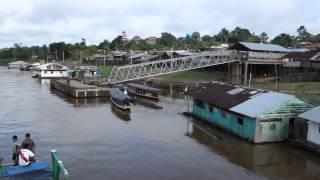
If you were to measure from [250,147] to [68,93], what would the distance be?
46.9m

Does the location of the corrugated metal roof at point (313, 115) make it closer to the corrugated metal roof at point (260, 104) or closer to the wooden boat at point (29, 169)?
the corrugated metal roof at point (260, 104)

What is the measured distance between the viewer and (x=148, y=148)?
109ft

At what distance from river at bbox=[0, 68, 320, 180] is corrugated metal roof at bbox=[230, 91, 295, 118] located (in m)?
2.83

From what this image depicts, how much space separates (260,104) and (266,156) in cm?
529

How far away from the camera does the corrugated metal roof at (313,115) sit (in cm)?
3011

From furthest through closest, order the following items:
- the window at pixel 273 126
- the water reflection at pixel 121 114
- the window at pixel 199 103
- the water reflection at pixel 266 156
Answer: the water reflection at pixel 121 114, the window at pixel 199 103, the window at pixel 273 126, the water reflection at pixel 266 156

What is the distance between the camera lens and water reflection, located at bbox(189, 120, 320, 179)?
27984mm

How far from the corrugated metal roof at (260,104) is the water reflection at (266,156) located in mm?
2807

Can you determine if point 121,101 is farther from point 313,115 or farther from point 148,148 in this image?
point 313,115

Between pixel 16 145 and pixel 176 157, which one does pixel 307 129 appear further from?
pixel 16 145

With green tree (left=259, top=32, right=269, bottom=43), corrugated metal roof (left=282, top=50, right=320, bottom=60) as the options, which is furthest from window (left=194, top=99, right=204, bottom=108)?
green tree (left=259, top=32, right=269, bottom=43)

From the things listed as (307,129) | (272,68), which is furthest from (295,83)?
(307,129)

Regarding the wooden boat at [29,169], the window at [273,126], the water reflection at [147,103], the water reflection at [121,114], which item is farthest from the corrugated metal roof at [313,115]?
the water reflection at [147,103]

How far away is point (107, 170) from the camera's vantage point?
27.4 m
